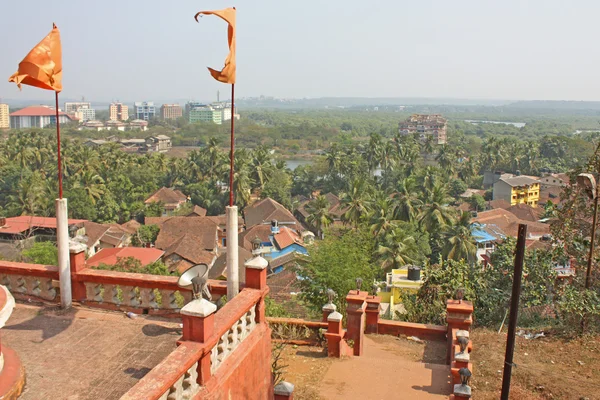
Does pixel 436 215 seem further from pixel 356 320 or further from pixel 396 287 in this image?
pixel 356 320

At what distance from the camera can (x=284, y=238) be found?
115 ft

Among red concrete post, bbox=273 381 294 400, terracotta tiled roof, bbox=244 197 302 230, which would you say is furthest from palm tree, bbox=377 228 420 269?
red concrete post, bbox=273 381 294 400

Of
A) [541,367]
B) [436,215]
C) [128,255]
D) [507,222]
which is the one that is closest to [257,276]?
[541,367]

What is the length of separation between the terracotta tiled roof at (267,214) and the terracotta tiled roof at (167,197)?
7.29 m

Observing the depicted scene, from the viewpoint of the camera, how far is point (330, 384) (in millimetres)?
9086

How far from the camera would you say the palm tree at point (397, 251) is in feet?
85.7

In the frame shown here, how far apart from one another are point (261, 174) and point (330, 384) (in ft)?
128

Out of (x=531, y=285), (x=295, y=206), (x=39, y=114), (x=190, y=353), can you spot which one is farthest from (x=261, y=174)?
(x=39, y=114)

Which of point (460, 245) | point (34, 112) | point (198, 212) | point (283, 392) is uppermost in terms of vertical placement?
point (34, 112)

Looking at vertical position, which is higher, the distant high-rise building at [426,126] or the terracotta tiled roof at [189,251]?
the distant high-rise building at [426,126]

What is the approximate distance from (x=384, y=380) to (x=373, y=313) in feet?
7.90

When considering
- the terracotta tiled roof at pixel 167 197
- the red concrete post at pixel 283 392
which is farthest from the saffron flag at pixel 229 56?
the terracotta tiled roof at pixel 167 197

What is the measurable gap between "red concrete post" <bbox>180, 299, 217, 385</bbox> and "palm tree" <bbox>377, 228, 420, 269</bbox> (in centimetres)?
2193

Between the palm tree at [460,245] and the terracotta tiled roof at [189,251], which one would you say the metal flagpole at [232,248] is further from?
the terracotta tiled roof at [189,251]
